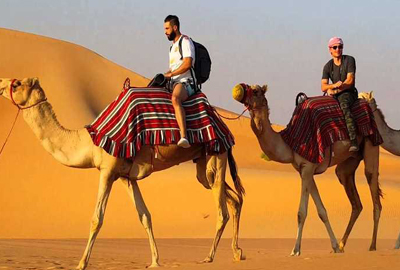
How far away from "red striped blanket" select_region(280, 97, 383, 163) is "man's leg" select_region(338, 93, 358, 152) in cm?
6

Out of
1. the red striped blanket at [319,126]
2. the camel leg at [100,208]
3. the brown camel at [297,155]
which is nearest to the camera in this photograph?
the camel leg at [100,208]

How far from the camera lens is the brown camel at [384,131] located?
14.2 m

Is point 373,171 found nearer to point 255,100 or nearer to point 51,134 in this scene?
point 255,100

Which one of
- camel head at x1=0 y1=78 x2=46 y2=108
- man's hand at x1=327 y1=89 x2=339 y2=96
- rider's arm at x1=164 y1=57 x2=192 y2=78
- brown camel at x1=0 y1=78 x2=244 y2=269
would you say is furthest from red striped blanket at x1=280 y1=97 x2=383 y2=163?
camel head at x1=0 y1=78 x2=46 y2=108

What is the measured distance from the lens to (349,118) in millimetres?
13031

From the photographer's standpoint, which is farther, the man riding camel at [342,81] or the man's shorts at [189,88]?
the man riding camel at [342,81]

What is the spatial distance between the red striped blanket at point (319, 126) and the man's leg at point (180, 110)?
1.94 m

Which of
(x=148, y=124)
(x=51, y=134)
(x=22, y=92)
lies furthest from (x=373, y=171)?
(x=22, y=92)

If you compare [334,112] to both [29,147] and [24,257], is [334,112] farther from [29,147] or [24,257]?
[29,147]

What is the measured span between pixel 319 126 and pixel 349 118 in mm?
523

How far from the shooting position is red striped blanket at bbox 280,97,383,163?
1260 centimetres

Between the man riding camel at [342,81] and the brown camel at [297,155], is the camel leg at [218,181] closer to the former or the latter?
the brown camel at [297,155]

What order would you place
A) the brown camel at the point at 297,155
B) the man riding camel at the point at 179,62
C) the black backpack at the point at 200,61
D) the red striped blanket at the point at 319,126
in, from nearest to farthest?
1. the man riding camel at the point at 179,62
2. the black backpack at the point at 200,61
3. the brown camel at the point at 297,155
4. the red striped blanket at the point at 319,126

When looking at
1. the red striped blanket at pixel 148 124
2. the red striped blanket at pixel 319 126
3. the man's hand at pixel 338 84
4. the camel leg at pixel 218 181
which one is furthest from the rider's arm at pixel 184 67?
the man's hand at pixel 338 84
